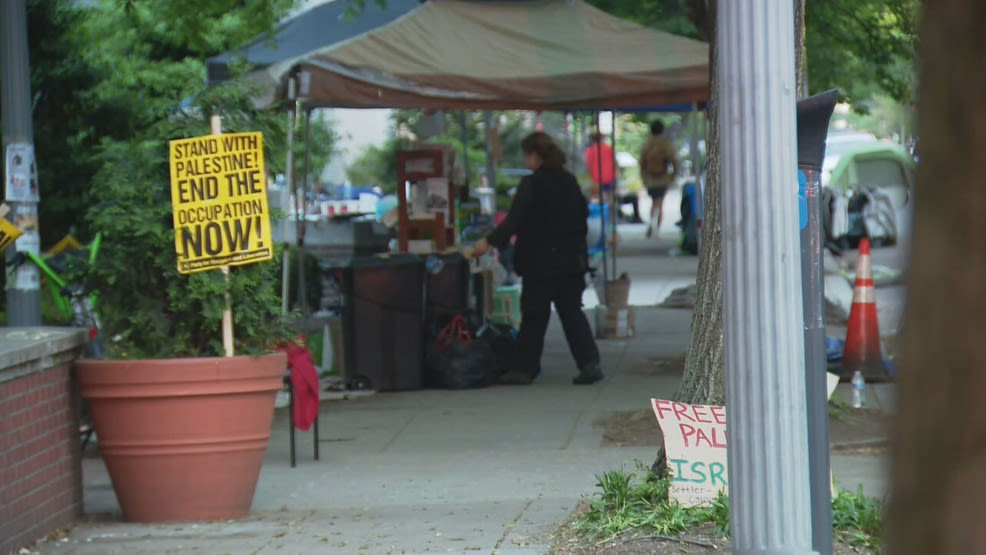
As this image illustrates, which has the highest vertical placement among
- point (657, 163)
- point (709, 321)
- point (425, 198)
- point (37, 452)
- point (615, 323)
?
point (657, 163)

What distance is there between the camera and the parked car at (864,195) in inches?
895

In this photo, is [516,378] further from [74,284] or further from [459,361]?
[74,284]

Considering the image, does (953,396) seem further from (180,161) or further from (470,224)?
(470,224)

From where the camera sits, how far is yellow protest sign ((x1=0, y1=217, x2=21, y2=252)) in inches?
303

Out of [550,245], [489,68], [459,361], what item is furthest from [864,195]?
[489,68]

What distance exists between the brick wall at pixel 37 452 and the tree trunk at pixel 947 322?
5.18 meters

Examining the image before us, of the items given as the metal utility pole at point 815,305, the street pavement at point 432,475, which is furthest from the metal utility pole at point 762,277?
the metal utility pole at point 815,305

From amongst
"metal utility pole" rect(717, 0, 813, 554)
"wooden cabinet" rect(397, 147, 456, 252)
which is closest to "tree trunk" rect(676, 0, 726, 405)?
"metal utility pole" rect(717, 0, 813, 554)

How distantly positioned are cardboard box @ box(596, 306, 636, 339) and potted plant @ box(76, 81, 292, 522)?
735cm

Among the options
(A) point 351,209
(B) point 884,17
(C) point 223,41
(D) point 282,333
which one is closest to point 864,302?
(B) point 884,17

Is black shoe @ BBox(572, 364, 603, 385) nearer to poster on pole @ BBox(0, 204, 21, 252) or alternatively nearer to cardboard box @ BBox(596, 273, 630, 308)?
cardboard box @ BBox(596, 273, 630, 308)

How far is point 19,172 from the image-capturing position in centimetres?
781

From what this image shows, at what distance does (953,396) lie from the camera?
161 centimetres

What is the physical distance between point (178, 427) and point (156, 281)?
0.77 m
